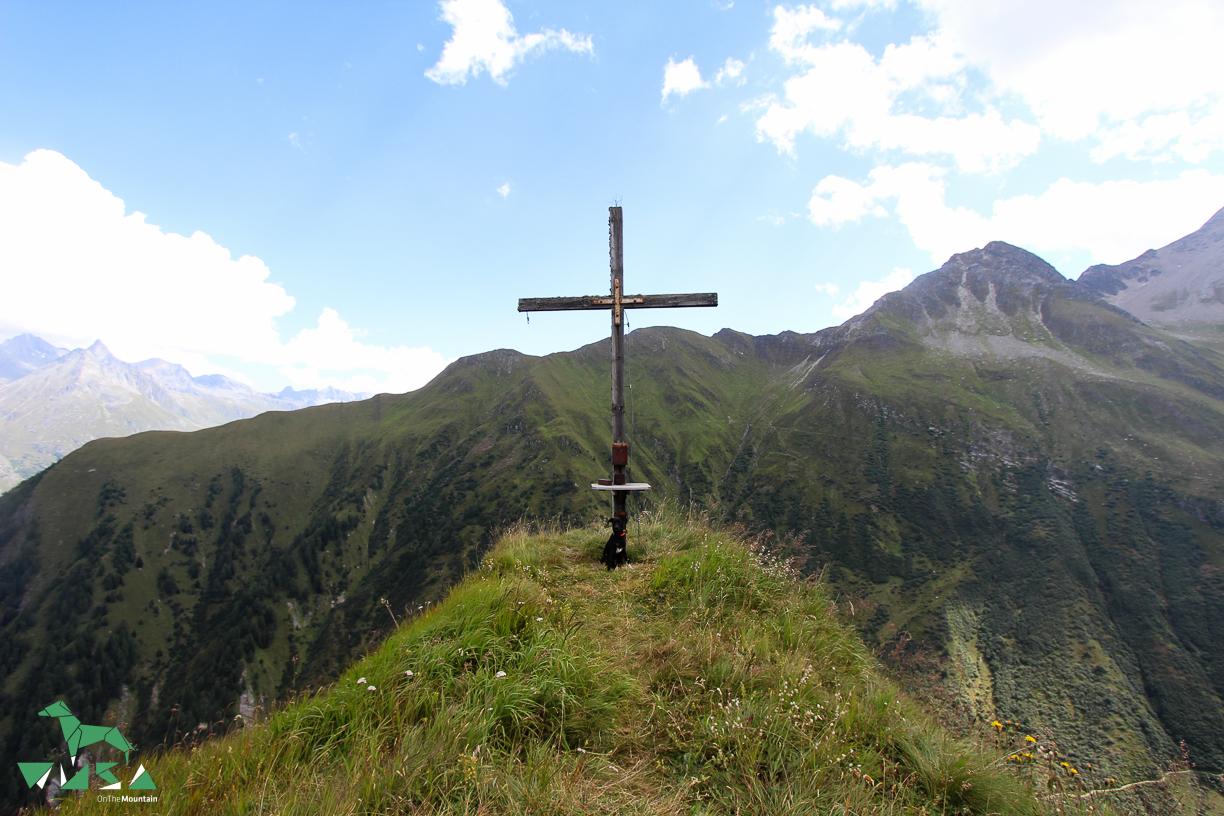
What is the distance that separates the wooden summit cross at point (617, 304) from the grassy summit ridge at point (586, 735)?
3911 mm

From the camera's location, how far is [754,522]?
92.4 m

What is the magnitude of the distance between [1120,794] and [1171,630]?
133 metres

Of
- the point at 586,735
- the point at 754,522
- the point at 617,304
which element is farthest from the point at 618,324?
the point at 754,522

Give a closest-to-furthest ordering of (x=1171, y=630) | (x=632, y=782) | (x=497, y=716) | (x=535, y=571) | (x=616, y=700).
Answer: (x=632, y=782) < (x=497, y=716) < (x=616, y=700) < (x=535, y=571) < (x=1171, y=630)

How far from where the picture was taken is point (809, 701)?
505cm

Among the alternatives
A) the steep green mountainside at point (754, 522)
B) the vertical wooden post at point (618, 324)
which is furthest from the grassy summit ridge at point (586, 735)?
the steep green mountainside at point (754, 522)

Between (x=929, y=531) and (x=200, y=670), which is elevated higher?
(x=929, y=531)

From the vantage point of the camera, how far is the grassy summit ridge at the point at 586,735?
3.90 metres

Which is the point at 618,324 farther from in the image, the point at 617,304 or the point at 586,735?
the point at 586,735

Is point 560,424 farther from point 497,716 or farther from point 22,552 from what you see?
point 497,716

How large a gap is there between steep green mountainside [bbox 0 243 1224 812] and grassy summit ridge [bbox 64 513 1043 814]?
192 feet

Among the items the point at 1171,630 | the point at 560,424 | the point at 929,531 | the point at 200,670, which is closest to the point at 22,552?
the point at 200,670

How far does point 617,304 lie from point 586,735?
24.2 ft

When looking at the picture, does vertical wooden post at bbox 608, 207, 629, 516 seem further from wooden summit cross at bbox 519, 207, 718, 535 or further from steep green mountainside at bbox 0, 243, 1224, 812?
steep green mountainside at bbox 0, 243, 1224, 812
